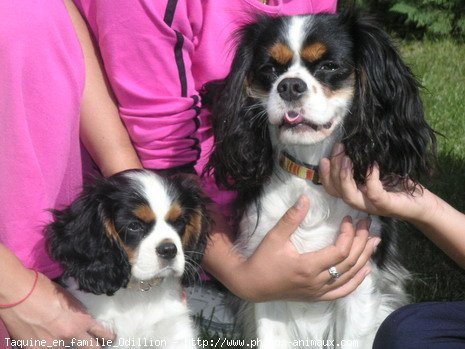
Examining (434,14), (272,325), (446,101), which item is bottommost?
(434,14)

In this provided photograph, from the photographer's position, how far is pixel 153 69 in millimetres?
2414

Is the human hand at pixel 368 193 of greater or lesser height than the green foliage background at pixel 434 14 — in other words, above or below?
above

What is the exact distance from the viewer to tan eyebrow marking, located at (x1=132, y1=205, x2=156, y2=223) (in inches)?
79.2

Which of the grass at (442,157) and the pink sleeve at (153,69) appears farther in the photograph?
the grass at (442,157)

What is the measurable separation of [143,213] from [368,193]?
0.61 meters

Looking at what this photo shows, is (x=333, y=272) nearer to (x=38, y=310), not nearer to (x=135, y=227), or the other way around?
(x=135, y=227)

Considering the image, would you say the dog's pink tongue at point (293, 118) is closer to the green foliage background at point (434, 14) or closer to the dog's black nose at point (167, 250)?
the dog's black nose at point (167, 250)

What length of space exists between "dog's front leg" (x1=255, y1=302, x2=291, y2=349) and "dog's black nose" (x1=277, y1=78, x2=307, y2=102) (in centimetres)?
70

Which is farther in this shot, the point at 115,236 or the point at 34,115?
the point at 34,115

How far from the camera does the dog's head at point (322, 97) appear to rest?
205cm

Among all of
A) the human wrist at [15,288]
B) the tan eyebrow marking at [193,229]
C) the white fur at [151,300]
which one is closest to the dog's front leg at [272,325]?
the white fur at [151,300]

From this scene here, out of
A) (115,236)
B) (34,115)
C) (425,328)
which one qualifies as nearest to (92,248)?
(115,236)

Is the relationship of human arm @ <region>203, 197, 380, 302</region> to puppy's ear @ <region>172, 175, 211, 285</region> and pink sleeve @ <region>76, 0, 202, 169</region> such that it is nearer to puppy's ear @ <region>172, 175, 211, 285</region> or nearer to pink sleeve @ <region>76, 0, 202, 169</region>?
puppy's ear @ <region>172, 175, 211, 285</region>

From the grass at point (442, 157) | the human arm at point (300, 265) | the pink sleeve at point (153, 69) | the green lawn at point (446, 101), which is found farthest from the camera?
the green lawn at point (446, 101)
